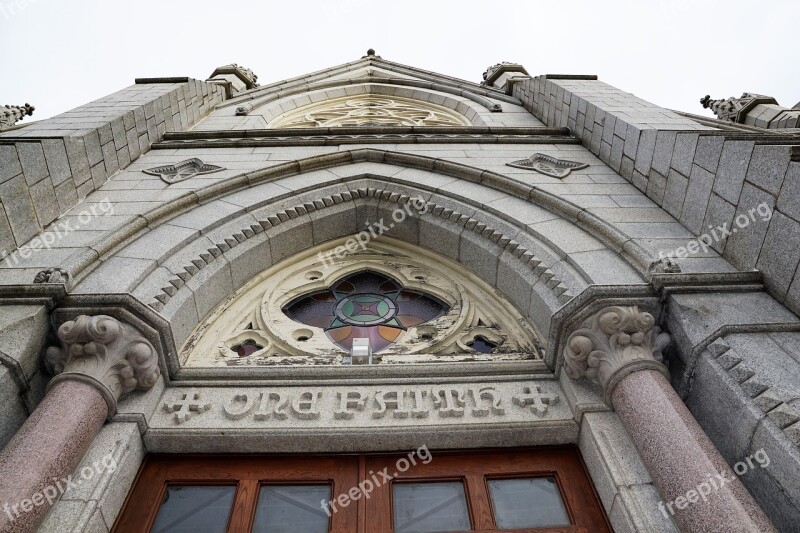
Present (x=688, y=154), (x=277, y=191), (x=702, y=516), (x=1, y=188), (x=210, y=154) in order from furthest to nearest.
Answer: (x=210, y=154) < (x=277, y=191) < (x=688, y=154) < (x=1, y=188) < (x=702, y=516)

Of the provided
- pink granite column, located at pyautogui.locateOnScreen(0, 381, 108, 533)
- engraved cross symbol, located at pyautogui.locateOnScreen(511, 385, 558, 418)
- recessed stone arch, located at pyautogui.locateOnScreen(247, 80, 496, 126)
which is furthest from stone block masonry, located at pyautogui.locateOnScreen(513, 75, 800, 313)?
pink granite column, located at pyautogui.locateOnScreen(0, 381, 108, 533)

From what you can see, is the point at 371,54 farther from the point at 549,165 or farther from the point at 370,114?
the point at 549,165

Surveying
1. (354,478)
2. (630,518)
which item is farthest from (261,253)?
(630,518)

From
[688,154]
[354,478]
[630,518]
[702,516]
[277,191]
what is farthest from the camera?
[277,191]

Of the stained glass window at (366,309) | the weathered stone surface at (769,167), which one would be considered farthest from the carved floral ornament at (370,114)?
the weathered stone surface at (769,167)

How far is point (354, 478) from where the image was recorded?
455 cm

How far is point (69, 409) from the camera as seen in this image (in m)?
4.16

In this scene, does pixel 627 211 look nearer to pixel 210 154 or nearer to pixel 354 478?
pixel 354 478

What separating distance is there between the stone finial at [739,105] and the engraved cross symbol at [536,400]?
1358 centimetres

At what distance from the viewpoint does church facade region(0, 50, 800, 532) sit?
13.2ft

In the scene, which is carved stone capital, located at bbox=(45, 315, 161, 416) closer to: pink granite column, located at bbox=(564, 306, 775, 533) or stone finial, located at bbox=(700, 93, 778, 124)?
pink granite column, located at bbox=(564, 306, 775, 533)

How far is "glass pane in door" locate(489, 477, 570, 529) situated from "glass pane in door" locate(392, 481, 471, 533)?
250 millimetres

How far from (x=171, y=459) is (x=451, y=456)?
2.18 metres

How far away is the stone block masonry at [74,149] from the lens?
5818 millimetres
